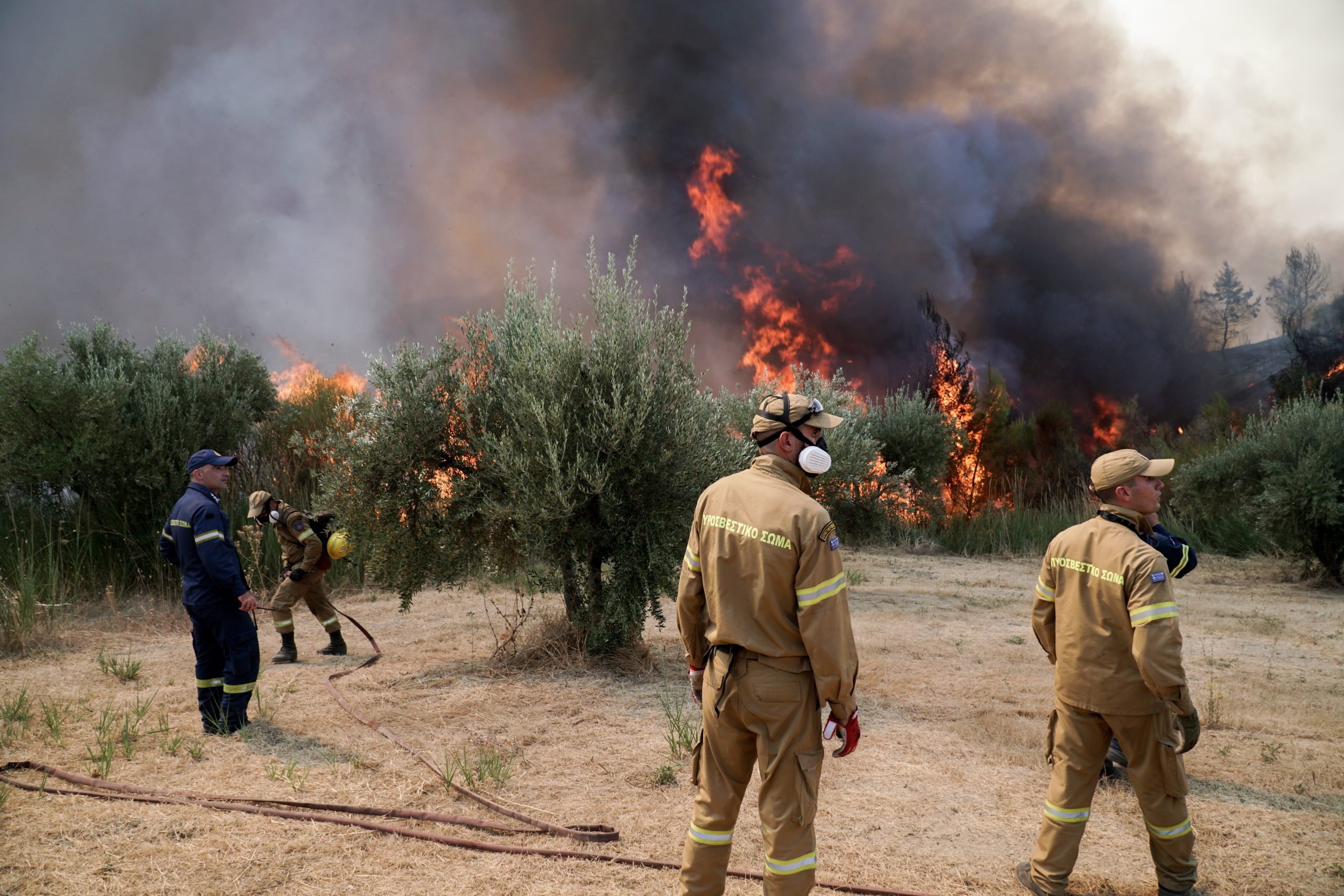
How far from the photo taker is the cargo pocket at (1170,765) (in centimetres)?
362

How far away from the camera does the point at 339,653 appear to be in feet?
30.7

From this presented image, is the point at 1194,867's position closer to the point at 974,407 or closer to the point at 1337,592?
the point at 1337,592

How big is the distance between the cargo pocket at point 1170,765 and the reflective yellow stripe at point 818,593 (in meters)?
1.84

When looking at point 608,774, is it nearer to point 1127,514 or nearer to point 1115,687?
point 1115,687

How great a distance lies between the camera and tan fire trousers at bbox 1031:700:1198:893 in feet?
12.1

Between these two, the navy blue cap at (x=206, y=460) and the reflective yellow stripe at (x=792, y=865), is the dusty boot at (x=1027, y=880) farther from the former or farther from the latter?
the navy blue cap at (x=206, y=460)

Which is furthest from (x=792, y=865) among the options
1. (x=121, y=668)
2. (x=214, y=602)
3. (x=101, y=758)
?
(x=121, y=668)

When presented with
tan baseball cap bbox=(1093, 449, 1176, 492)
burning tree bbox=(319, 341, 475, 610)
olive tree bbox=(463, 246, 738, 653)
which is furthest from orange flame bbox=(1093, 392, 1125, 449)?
tan baseball cap bbox=(1093, 449, 1176, 492)

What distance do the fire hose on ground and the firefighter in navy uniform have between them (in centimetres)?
113

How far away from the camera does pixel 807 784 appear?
9.96 feet

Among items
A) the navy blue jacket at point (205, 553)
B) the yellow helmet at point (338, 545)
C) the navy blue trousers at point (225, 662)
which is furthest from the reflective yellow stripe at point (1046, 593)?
the yellow helmet at point (338, 545)

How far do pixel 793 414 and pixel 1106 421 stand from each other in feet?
134

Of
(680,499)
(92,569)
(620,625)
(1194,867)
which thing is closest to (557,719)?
(620,625)

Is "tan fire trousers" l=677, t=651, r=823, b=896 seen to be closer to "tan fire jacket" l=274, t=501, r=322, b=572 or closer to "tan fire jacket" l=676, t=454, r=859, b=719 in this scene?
"tan fire jacket" l=676, t=454, r=859, b=719
